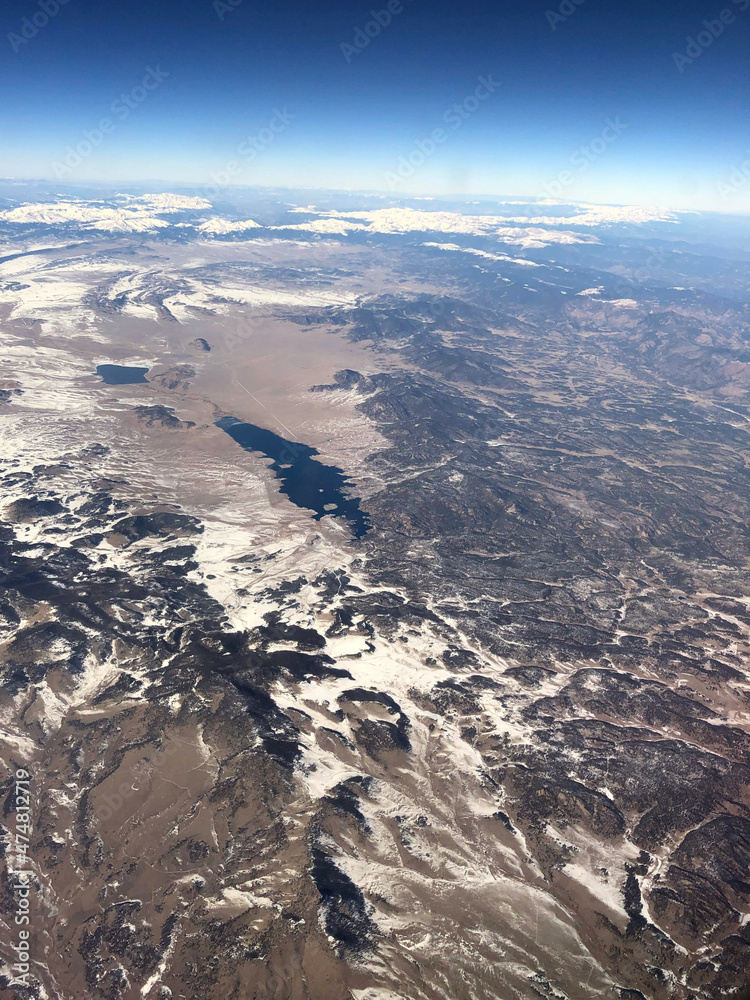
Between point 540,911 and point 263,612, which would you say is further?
point 263,612

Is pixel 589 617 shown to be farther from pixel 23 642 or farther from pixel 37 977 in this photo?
pixel 23 642

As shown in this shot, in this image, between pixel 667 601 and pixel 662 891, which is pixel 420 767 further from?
pixel 667 601

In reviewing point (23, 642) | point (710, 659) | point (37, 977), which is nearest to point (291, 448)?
point (23, 642)

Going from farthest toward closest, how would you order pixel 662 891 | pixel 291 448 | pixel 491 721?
pixel 291 448, pixel 491 721, pixel 662 891

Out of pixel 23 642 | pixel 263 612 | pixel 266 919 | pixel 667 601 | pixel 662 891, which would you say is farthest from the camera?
pixel 667 601

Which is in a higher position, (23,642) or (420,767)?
(23,642)

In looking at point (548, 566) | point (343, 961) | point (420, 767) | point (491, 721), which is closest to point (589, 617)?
point (548, 566)
